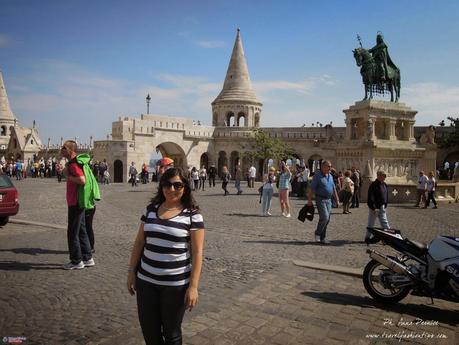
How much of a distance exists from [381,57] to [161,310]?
22578 mm

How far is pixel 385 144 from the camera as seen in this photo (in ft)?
70.6

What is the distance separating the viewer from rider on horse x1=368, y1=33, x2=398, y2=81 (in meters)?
22.5

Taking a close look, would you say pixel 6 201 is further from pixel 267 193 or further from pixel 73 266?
pixel 267 193

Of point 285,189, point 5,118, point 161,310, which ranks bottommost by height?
point 161,310

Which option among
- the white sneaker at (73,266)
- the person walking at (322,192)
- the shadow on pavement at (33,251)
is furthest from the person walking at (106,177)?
the white sneaker at (73,266)

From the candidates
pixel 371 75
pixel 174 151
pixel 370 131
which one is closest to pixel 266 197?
pixel 370 131

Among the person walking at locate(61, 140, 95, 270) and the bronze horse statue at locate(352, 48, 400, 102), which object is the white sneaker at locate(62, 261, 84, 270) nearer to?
the person walking at locate(61, 140, 95, 270)

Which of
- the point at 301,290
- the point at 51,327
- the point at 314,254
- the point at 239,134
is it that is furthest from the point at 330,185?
the point at 239,134

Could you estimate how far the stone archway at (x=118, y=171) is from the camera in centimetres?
3610

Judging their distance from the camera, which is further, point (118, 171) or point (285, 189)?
point (118, 171)

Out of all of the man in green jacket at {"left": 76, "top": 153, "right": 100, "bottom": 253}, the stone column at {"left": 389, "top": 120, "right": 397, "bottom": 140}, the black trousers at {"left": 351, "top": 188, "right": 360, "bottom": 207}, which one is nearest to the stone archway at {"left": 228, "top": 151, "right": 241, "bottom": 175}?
the stone column at {"left": 389, "top": 120, "right": 397, "bottom": 140}

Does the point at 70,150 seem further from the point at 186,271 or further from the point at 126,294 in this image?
the point at 186,271

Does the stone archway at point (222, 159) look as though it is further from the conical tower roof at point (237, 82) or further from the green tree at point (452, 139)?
the green tree at point (452, 139)

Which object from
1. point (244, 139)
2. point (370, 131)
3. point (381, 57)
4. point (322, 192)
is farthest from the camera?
point (244, 139)
